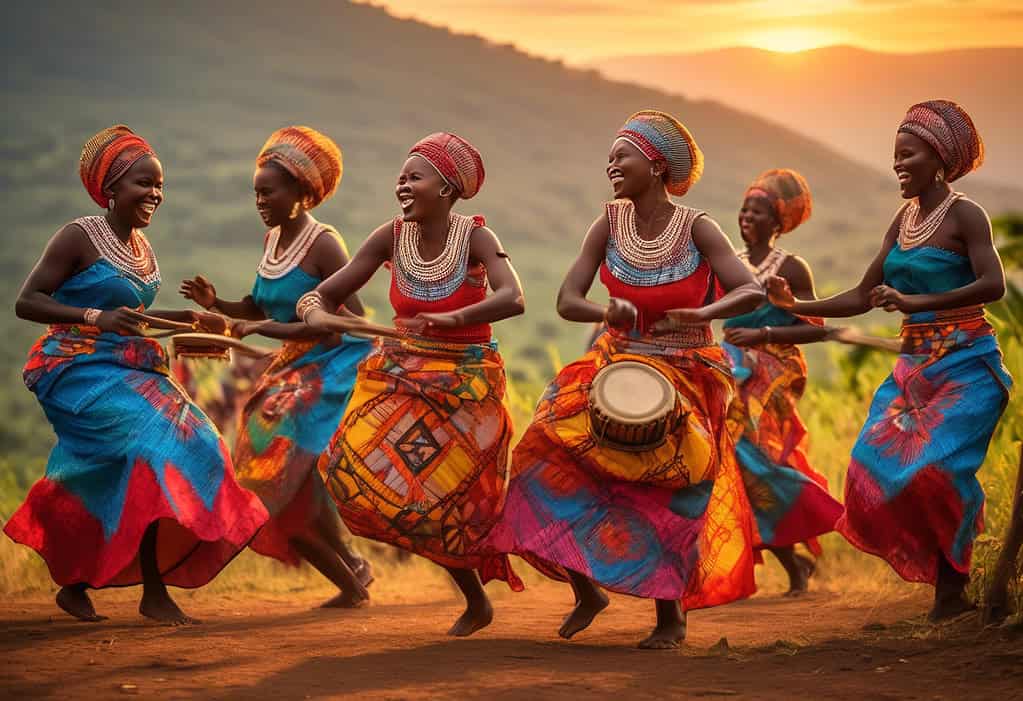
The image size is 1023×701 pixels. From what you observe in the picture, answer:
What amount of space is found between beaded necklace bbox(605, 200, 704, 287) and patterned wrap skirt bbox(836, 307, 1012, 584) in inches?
44.5

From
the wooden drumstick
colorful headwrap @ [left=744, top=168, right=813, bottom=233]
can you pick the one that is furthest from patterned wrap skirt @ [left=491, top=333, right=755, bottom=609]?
A: colorful headwrap @ [left=744, top=168, right=813, bottom=233]

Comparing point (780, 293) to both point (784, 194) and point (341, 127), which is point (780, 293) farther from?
point (341, 127)

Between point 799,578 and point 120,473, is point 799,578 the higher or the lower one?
the lower one

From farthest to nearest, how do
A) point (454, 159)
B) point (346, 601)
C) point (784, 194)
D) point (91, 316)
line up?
1. point (784, 194)
2. point (346, 601)
3. point (91, 316)
4. point (454, 159)

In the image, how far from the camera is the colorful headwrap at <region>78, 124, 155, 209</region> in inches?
277

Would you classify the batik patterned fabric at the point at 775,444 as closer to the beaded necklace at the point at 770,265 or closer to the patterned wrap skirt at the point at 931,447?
the beaded necklace at the point at 770,265

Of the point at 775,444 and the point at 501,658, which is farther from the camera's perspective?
the point at 775,444

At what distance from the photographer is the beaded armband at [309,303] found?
657 cm

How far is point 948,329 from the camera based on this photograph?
650cm

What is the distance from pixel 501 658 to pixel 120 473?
211cm

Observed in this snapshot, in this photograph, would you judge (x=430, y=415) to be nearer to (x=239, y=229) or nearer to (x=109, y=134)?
(x=109, y=134)

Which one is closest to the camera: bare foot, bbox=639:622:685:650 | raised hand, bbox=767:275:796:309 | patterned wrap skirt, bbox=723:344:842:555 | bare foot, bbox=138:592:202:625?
bare foot, bbox=639:622:685:650

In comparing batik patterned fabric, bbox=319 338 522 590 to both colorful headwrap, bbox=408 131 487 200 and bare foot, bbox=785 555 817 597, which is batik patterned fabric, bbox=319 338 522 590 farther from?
bare foot, bbox=785 555 817 597

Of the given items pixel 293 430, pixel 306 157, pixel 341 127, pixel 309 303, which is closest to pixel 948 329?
pixel 309 303
